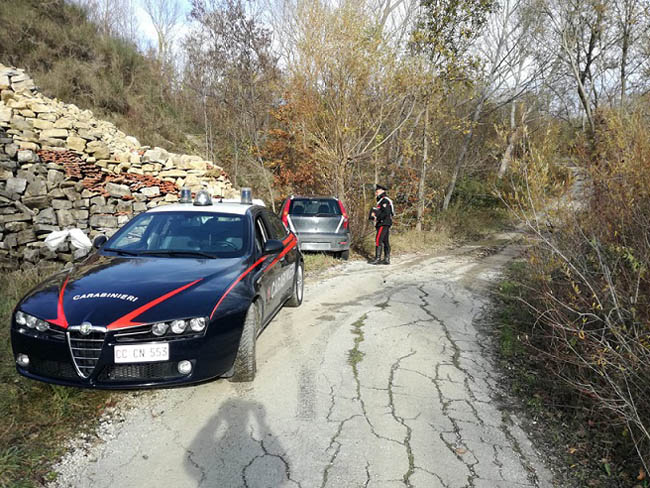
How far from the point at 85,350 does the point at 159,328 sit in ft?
1.71

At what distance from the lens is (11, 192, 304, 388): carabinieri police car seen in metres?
3.13

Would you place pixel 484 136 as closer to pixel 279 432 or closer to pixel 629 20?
pixel 629 20

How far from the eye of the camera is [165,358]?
10.5 feet

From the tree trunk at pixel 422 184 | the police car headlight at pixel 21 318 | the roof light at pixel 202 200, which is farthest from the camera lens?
the tree trunk at pixel 422 184

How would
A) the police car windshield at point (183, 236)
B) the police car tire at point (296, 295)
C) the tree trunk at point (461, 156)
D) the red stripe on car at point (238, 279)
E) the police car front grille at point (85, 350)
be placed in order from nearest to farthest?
the police car front grille at point (85, 350) → the red stripe on car at point (238, 279) → the police car windshield at point (183, 236) → the police car tire at point (296, 295) → the tree trunk at point (461, 156)

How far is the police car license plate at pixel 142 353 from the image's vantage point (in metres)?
3.11

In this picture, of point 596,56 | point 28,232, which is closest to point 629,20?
point 596,56

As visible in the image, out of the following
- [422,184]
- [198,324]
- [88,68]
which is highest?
[88,68]

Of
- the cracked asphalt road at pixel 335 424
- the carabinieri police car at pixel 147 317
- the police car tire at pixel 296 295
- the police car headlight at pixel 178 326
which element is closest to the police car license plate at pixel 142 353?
the carabinieri police car at pixel 147 317

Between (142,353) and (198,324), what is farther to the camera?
(198,324)

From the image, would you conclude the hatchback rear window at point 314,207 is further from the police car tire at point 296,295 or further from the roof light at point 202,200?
the roof light at point 202,200

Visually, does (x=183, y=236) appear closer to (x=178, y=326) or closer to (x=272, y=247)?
(x=272, y=247)

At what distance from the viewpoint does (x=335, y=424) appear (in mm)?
3363

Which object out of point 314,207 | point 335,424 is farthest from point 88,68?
point 335,424
